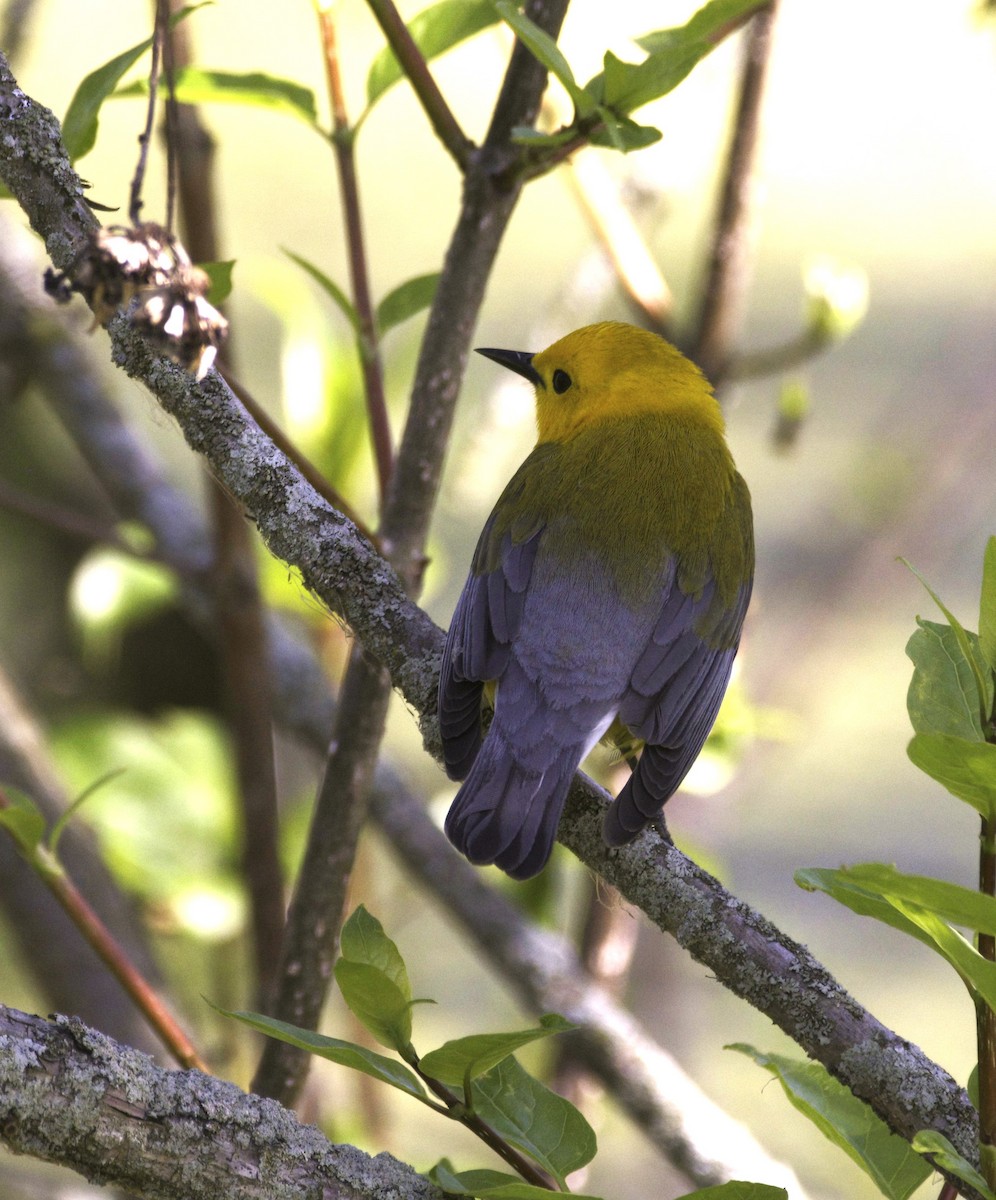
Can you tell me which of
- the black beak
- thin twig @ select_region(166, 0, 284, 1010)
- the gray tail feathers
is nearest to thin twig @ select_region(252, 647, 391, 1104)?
the gray tail feathers

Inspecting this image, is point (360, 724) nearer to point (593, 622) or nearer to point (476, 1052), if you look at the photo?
point (593, 622)

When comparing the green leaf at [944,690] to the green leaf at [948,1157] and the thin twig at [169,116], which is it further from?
the thin twig at [169,116]

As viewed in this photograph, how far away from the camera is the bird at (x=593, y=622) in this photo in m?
1.33

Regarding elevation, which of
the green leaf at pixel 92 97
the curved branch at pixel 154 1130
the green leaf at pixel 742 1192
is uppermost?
the green leaf at pixel 92 97

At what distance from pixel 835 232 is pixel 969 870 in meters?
2.24

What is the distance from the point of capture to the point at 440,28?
128 centimetres

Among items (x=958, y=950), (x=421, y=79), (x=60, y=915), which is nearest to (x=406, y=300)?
(x=421, y=79)

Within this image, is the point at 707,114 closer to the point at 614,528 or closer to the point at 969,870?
the point at 614,528

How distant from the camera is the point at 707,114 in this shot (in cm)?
317

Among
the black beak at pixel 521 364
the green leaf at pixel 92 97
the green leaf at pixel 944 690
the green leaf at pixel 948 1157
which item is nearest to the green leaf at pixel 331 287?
the green leaf at pixel 92 97

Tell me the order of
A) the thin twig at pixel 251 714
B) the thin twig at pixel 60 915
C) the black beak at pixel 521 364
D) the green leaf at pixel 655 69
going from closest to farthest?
the green leaf at pixel 655 69, the thin twig at pixel 251 714, the thin twig at pixel 60 915, the black beak at pixel 521 364

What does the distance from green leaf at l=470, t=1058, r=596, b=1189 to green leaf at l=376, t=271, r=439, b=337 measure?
0.78 m

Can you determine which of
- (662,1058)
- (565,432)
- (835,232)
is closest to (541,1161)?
(662,1058)

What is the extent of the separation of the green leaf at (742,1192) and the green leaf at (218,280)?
2.72 feet
